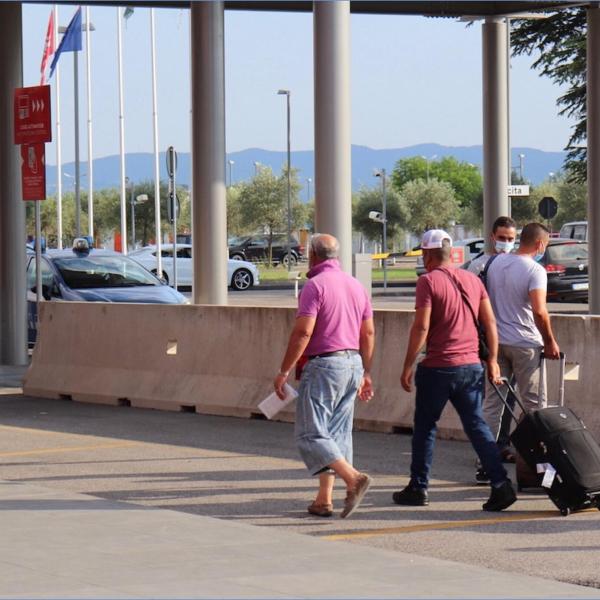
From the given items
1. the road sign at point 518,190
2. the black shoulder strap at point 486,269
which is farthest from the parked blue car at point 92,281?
the black shoulder strap at point 486,269

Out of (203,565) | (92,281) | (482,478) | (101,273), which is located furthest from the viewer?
(101,273)

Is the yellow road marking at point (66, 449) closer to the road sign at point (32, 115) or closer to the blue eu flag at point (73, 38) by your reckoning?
the road sign at point (32, 115)

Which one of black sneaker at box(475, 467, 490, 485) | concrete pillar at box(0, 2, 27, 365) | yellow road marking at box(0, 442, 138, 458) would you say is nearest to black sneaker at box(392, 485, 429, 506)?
black sneaker at box(475, 467, 490, 485)

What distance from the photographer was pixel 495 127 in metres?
26.9

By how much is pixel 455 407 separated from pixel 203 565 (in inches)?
103

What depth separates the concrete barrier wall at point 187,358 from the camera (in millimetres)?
14008

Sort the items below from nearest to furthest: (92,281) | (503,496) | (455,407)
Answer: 1. (503,496)
2. (455,407)
3. (92,281)

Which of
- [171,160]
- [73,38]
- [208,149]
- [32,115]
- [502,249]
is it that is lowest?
[502,249]

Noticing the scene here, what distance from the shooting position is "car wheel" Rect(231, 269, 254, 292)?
50031 mm

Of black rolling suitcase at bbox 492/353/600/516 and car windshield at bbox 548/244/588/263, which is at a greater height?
car windshield at bbox 548/244/588/263

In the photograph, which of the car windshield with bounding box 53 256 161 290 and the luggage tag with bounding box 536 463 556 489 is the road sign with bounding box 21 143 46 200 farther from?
the luggage tag with bounding box 536 463 556 489

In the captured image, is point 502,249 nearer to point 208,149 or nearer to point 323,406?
point 323,406

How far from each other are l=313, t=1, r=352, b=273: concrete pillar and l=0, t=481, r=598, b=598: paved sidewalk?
772cm

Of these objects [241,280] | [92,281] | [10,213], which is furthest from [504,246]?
[241,280]
